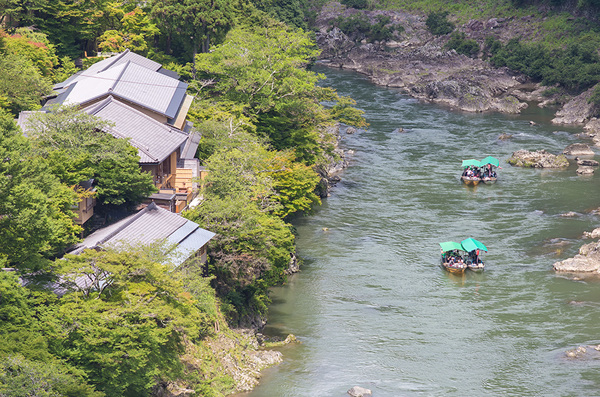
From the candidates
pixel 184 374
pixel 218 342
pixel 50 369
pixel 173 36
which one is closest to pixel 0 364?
pixel 50 369

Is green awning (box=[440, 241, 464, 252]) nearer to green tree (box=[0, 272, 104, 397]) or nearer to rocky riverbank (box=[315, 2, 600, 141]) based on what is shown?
green tree (box=[0, 272, 104, 397])

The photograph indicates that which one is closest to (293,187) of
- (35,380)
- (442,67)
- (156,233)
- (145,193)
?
(145,193)

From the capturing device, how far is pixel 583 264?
161ft

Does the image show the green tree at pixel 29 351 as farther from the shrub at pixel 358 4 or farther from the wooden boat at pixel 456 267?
the shrub at pixel 358 4

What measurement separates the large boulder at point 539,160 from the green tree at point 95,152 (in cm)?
4590

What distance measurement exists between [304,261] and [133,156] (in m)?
17.3

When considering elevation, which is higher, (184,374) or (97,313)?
(97,313)

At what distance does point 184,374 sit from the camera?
99.3 feet

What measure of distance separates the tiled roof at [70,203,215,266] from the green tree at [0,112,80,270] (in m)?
2.85

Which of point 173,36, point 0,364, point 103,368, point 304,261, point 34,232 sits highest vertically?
point 173,36

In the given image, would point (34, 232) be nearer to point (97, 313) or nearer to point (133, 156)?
point (97, 313)

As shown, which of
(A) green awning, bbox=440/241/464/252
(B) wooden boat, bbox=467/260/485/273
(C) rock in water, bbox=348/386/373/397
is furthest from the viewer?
(A) green awning, bbox=440/241/464/252

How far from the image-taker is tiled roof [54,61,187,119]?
46625 mm

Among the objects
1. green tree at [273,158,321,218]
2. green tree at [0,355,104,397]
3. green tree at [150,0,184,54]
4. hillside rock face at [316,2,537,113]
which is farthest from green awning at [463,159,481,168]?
A: green tree at [0,355,104,397]
